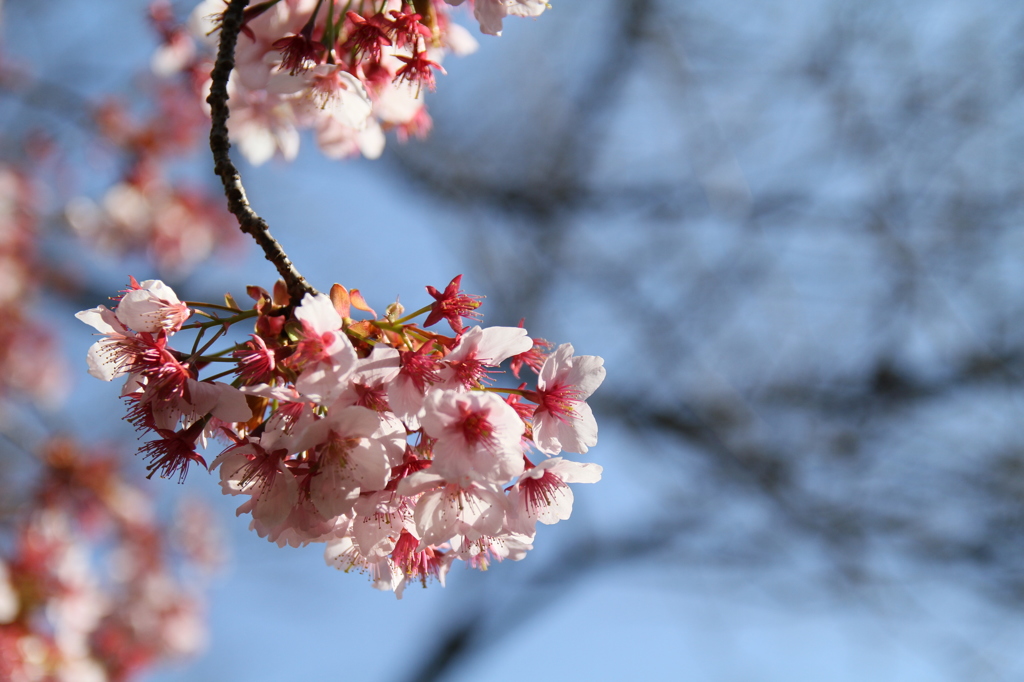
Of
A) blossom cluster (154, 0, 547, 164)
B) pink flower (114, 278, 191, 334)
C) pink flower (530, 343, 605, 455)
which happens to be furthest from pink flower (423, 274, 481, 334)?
blossom cluster (154, 0, 547, 164)

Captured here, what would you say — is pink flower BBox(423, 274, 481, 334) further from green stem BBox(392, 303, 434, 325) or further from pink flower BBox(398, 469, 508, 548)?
pink flower BBox(398, 469, 508, 548)

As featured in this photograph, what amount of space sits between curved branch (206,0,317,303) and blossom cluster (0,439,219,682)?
346 cm

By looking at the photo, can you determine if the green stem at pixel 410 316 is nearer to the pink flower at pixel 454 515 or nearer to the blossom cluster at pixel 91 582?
the pink flower at pixel 454 515

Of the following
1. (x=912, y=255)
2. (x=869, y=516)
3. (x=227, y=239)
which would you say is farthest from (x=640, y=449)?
(x=227, y=239)

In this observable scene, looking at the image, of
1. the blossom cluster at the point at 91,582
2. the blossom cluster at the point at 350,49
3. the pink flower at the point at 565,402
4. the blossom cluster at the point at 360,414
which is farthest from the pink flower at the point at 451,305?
the blossom cluster at the point at 91,582

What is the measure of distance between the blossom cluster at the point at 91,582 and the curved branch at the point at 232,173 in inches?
136

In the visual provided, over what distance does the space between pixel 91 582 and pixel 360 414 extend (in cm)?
454

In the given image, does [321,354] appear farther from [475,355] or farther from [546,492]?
[546,492]

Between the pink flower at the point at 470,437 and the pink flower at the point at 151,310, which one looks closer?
the pink flower at the point at 470,437

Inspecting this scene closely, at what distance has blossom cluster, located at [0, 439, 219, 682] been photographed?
377 cm

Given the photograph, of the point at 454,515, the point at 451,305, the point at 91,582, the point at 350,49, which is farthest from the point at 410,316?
the point at 91,582

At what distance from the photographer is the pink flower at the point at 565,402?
119 centimetres

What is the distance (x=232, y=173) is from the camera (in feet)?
3.89

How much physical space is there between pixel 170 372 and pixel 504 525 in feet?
1.94
